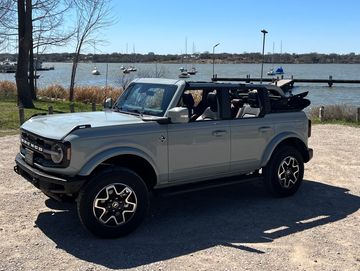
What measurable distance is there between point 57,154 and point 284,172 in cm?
361

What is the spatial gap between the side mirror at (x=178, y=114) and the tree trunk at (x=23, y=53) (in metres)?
16.5

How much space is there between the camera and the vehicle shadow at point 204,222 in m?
5.31

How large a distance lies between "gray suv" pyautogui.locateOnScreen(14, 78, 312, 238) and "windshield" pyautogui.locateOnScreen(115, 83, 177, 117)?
0.02 m

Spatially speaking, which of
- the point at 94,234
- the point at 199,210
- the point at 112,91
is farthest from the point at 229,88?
the point at 112,91

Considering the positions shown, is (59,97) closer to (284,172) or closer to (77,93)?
(77,93)

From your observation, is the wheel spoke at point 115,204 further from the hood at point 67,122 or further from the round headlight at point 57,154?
the hood at point 67,122

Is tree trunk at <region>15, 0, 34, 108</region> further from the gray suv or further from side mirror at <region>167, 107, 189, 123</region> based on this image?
side mirror at <region>167, 107, 189, 123</region>

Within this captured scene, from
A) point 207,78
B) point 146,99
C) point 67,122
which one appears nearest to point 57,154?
point 67,122

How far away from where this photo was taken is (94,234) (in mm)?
5574

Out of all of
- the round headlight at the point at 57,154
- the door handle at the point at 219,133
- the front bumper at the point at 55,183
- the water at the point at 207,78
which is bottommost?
the water at the point at 207,78

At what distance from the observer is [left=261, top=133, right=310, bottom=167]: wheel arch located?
7223 mm

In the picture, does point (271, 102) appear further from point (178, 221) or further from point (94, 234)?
point (94, 234)

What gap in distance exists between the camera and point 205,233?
5891mm

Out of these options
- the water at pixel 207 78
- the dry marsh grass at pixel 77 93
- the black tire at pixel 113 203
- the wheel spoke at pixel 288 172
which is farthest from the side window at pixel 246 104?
the dry marsh grass at pixel 77 93
